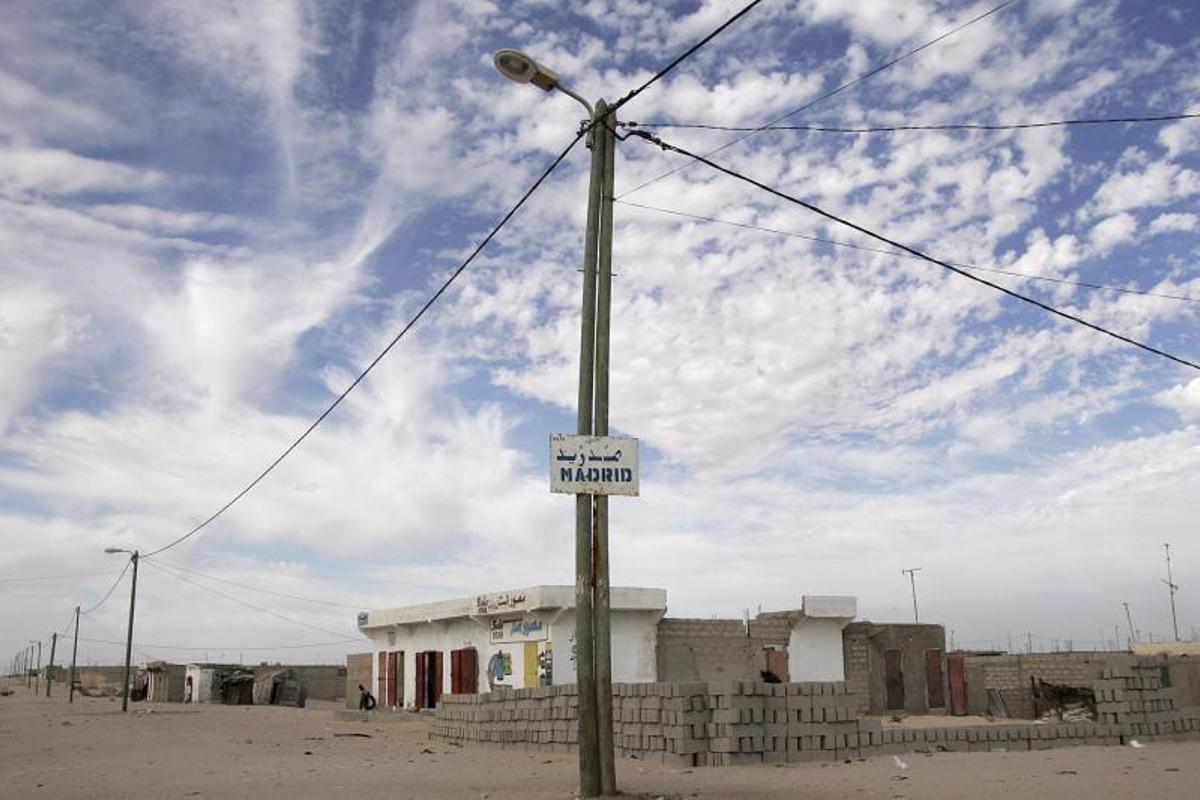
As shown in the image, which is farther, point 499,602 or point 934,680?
point 934,680

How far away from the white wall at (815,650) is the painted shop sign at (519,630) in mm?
7535

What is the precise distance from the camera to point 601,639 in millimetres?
10945

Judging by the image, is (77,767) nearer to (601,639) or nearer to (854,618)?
(601,639)

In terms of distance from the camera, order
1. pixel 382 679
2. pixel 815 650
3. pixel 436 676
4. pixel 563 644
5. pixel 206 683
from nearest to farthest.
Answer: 1. pixel 563 644
2. pixel 815 650
3. pixel 436 676
4. pixel 382 679
5. pixel 206 683

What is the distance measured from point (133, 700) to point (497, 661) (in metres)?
43.5

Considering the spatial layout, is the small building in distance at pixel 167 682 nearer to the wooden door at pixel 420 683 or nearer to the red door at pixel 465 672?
the wooden door at pixel 420 683

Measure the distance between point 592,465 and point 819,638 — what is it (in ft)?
72.3

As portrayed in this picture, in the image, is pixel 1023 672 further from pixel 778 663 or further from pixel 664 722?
pixel 664 722

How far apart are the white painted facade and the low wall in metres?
12.1

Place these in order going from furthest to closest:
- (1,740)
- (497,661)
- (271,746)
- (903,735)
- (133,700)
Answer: (133,700), (497,661), (1,740), (271,746), (903,735)

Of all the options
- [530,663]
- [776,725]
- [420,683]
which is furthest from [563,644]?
[776,725]

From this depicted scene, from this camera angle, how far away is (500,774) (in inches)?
592

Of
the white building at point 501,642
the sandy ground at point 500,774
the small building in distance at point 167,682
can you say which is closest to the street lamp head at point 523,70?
the sandy ground at point 500,774

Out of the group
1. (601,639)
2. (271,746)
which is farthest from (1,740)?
(601,639)
